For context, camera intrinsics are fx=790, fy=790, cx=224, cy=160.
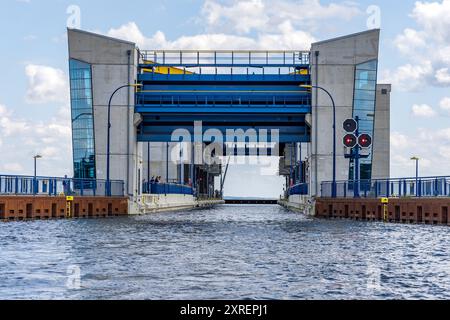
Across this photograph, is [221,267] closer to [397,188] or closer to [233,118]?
[397,188]

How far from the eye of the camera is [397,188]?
1965 inches

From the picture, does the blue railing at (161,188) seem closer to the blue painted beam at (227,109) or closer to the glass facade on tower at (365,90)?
the blue painted beam at (227,109)

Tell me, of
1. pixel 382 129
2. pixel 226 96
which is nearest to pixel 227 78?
pixel 226 96

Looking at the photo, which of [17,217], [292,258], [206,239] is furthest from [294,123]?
[292,258]

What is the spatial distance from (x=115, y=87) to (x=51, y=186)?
2033 cm

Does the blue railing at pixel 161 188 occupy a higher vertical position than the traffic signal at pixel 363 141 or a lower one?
lower

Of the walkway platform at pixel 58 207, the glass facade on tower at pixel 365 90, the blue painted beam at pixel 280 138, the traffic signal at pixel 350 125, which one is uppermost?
the glass facade on tower at pixel 365 90

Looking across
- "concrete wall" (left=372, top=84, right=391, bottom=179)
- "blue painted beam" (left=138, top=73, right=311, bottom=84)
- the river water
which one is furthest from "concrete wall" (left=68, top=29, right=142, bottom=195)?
Answer: the river water

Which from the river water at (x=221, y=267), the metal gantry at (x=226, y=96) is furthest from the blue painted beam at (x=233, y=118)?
the river water at (x=221, y=267)

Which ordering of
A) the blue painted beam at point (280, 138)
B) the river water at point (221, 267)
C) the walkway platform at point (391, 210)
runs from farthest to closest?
the blue painted beam at point (280, 138) → the walkway platform at point (391, 210) → the river water at point (221, 267)

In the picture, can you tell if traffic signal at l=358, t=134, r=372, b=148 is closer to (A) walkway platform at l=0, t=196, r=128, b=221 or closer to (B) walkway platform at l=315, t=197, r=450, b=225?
(B) walkway platform at l=315, t=197, r=450, b=225

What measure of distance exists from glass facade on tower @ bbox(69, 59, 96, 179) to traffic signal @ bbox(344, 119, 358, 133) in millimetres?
25008

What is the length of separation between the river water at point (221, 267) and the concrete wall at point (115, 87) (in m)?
39.4

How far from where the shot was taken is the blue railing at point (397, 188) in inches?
1699
